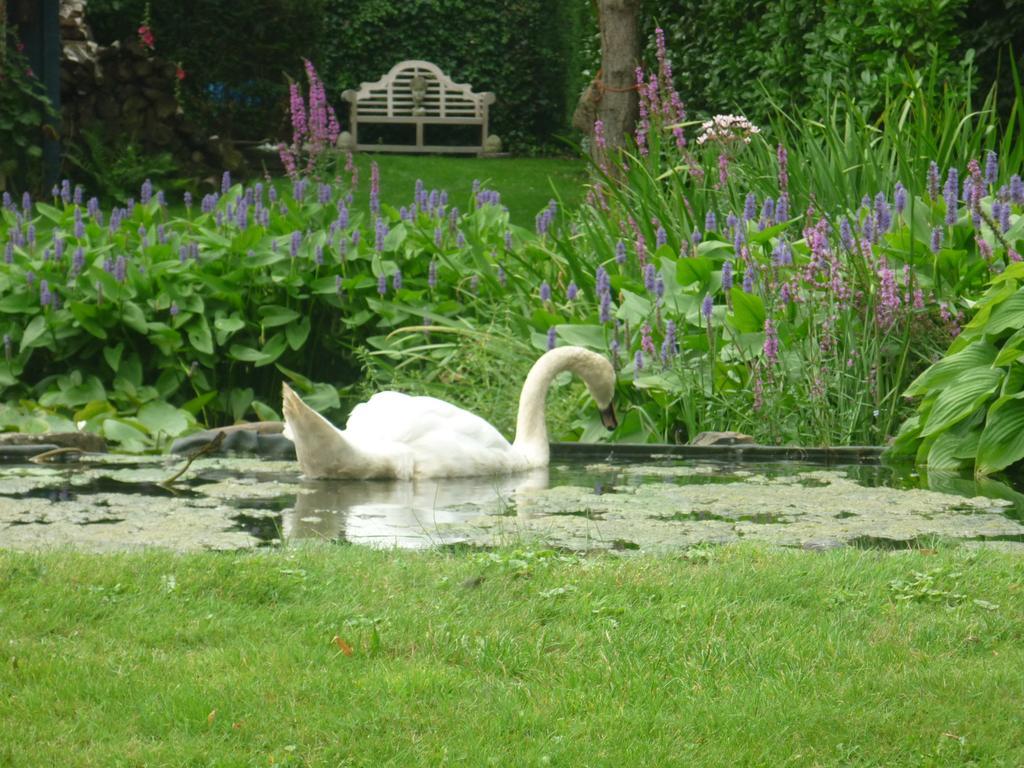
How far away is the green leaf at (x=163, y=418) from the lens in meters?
7.34

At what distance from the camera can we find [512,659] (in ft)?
10.3

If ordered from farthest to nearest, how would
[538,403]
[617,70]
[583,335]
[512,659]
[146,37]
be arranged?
1. [146,37]
2. [617,70]
3. [583,335]
4. [538,403]
5. [512,659]

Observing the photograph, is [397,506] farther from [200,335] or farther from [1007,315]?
[200,335]

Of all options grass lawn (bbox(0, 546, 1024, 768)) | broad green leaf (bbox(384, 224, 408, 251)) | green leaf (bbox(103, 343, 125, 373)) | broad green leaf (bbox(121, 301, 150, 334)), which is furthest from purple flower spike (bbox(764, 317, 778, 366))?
green leaf (bbox(103, 343, 125, 373))

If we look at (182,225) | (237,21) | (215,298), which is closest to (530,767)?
(215,298)

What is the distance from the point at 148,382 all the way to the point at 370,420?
2615 millimetres

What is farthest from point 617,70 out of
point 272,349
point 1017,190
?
point 1017,190

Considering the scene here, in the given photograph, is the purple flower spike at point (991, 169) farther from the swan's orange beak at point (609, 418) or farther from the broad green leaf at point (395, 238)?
the broad green leaf at point (395, 238)

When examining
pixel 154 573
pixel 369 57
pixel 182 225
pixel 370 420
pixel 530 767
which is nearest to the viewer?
pixel 530 767

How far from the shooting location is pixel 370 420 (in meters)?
5.85

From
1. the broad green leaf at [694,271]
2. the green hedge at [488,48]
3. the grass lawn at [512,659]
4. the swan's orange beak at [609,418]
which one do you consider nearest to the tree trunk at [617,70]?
the broad green leaf at [694,271]

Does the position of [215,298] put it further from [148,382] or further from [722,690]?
[722,690]

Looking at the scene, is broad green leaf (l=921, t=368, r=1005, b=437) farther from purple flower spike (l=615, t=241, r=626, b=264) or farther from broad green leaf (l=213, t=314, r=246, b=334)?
broad green leaf (l=213, t=314, r=246, b=334)

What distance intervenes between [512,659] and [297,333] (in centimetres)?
505
